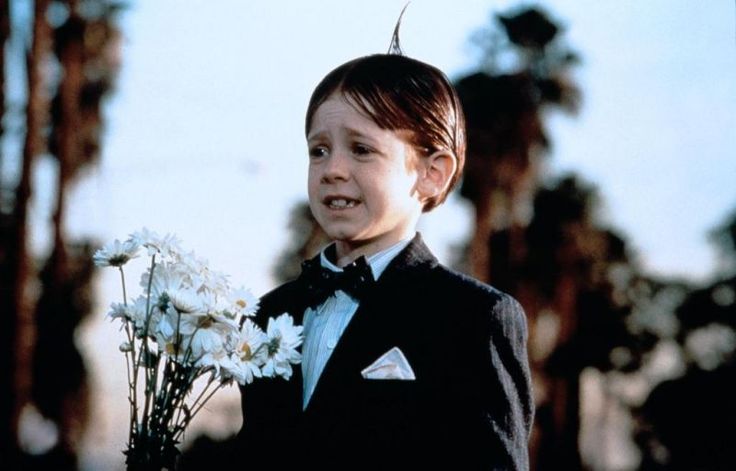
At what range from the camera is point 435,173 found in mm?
2818

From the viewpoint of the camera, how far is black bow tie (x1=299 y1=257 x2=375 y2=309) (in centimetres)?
269

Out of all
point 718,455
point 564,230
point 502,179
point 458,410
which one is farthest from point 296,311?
point 718,455

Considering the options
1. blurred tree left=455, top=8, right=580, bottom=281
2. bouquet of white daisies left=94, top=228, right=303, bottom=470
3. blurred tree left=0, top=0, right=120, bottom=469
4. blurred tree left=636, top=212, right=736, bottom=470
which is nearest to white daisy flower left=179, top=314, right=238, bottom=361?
bouquet of white daisies left=94, top=228, right=303, bottom=470

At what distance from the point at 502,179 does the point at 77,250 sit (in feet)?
29.4

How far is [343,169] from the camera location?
104 inches

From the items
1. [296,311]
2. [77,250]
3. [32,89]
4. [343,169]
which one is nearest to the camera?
[343,169]

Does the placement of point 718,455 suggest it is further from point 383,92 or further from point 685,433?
point 383,92

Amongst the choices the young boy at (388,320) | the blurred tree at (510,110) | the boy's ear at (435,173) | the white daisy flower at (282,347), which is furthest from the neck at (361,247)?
the blurred tree at (510,110)

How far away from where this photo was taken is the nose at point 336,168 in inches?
104

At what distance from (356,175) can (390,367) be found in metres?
0.46

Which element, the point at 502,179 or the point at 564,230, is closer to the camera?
the point at 502,179

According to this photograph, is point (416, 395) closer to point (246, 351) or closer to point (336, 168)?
point (246, 351)

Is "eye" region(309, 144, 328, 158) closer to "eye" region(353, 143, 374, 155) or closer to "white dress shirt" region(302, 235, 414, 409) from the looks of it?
"eye" region(353, 143, 374, 155)

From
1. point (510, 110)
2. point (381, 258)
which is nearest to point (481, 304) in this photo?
point (381, 258)
